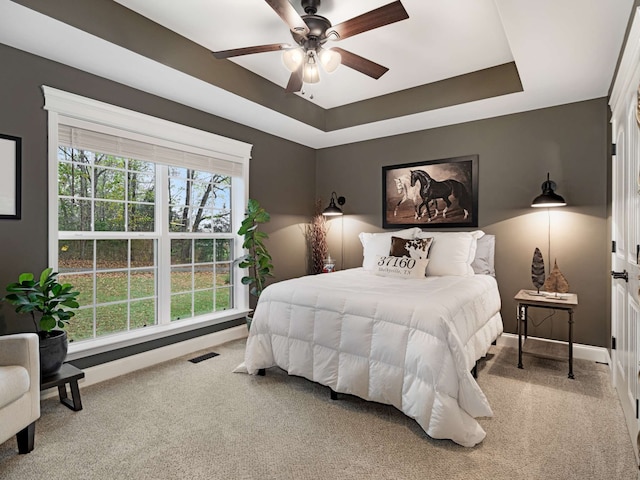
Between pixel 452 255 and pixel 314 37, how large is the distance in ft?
7.31

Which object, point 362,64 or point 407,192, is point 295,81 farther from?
point 407,192

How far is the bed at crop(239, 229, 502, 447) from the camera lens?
6.67 ft

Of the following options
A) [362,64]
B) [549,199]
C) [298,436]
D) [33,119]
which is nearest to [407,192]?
[549,199]

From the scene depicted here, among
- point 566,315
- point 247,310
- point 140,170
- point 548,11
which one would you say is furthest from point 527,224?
point 140,170

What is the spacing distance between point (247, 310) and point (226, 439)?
2.11 meters

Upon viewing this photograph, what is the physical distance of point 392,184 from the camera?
4609 mm

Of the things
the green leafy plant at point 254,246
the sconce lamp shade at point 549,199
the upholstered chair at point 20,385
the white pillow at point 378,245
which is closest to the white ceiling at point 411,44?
the sconce lamp shade at point 549,199

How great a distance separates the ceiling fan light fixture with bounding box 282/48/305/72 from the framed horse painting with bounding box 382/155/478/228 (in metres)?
2.28

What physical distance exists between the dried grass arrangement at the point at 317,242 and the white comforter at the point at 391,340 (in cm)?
182

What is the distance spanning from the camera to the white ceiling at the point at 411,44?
2.23 metres

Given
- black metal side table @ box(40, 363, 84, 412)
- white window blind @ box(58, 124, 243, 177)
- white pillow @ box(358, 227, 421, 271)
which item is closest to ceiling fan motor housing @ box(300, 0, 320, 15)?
white window blind @ box(58, 124, 243, 177)

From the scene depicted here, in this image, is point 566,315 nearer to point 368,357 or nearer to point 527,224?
point 527,224

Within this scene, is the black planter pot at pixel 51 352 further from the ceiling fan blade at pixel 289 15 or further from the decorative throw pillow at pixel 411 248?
the decorative throw pillow at pixel 411 248

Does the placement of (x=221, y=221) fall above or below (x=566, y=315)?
above
